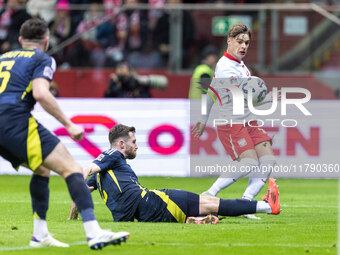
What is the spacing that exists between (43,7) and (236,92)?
8.82m

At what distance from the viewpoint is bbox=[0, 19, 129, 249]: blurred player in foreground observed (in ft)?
21.3

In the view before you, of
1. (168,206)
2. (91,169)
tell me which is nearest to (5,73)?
(91,169)

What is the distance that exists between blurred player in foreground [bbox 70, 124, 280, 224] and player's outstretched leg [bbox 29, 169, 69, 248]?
5.36ft

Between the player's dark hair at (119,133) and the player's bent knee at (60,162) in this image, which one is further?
the player's dark hair at (119,133)

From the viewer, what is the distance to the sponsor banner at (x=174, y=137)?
15.7 metres

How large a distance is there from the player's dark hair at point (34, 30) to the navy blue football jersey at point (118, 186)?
7.05 feet

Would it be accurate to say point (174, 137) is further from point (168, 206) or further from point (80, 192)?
point (80, 192)

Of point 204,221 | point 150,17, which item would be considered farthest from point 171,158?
point 204,221

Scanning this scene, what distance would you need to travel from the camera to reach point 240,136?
9852mm

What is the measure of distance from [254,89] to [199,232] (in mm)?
2747

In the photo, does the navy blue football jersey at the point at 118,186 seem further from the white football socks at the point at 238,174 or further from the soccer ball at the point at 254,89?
the soccer ball at the point at 254,89

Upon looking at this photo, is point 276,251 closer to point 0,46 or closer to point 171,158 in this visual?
point 171,158

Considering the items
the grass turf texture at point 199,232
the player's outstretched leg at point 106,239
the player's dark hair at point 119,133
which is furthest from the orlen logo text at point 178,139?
the player's outstretched leg at point 106,239

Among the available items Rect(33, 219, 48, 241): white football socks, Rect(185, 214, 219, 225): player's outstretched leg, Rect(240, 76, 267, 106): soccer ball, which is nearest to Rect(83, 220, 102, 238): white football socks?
Rect(33, 219, 48, 241): white football socks
